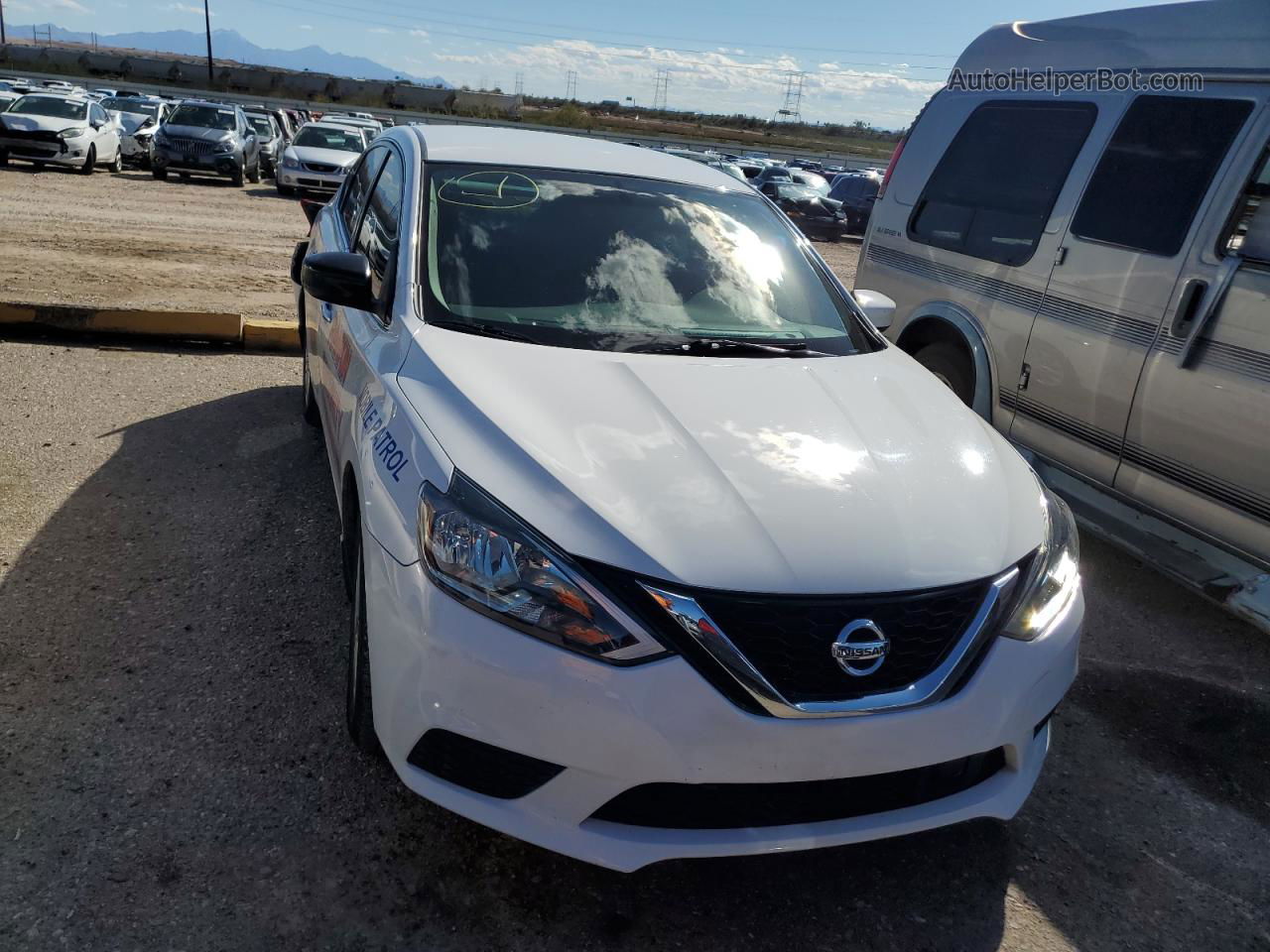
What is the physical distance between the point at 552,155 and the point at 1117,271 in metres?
2.50

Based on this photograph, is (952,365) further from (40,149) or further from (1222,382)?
(40,149)

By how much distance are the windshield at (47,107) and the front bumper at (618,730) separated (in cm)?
2145

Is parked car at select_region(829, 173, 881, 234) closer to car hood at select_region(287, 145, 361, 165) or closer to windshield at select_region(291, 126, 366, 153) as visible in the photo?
windshield at select_region(291, 126, 366, 153)

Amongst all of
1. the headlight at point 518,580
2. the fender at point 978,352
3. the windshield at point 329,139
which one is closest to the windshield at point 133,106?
the windshield at point 329,139

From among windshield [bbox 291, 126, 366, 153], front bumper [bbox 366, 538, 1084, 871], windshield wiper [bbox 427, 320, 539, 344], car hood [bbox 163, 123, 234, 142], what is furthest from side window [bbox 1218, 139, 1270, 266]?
car hood [bbox 163, 123, 234, 142]

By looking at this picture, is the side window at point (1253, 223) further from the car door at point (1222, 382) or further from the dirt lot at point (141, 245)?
the dirt lot at point (141, 245)

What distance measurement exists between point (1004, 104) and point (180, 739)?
4.82 m

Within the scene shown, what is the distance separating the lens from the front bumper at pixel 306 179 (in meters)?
19.2

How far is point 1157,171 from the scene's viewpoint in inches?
167

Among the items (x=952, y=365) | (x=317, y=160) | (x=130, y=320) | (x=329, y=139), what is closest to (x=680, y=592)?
(x=952, y=365)

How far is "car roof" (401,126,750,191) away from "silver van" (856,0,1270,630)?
1.68 m

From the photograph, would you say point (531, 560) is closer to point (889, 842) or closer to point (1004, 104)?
point (889, 842)

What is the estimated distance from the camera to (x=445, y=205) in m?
3.36

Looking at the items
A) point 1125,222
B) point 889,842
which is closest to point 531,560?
point 889,842
